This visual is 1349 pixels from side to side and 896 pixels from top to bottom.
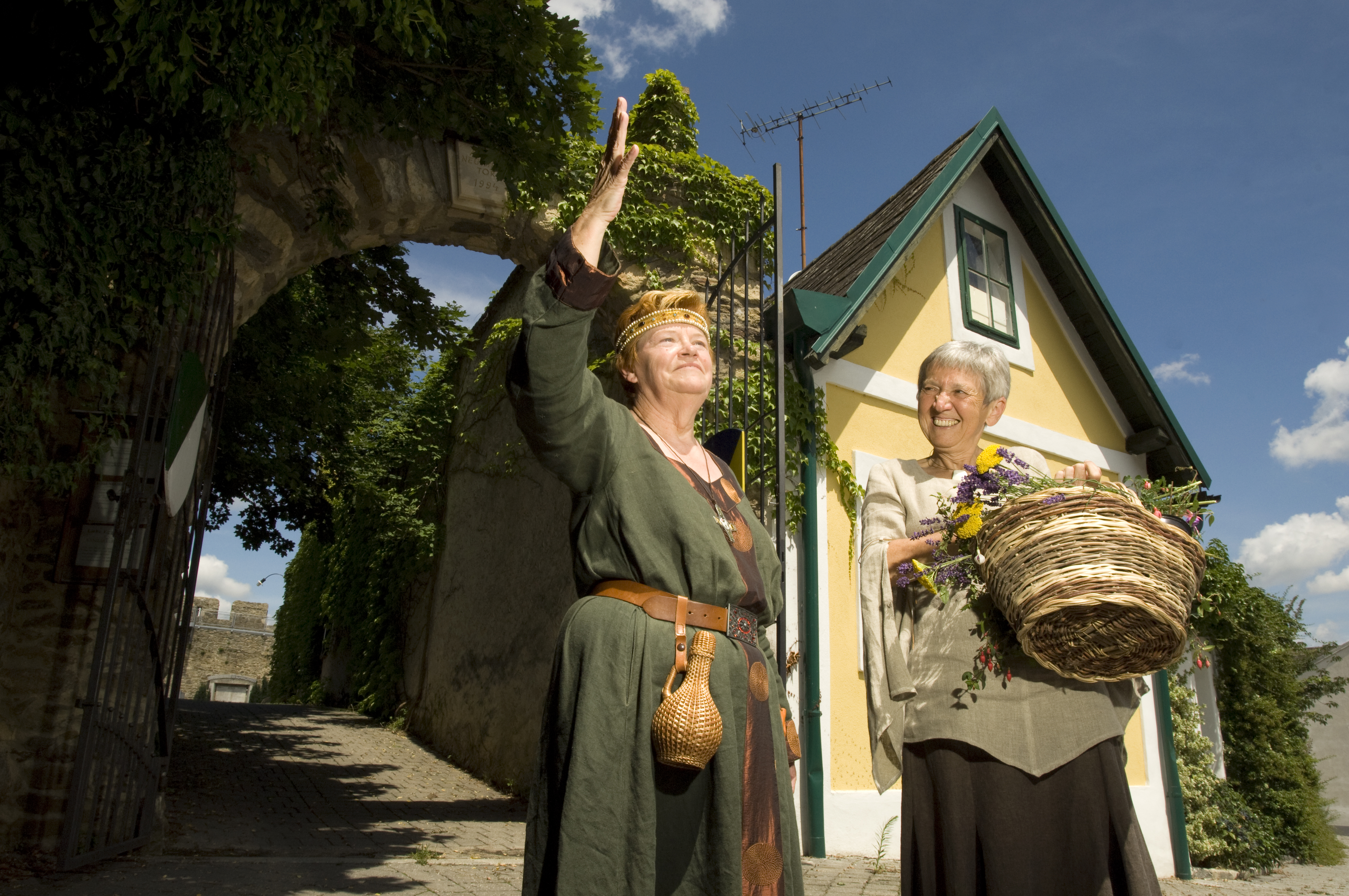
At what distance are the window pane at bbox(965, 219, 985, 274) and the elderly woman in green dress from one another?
22.0ft

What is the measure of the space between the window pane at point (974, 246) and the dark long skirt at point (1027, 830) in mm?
6598

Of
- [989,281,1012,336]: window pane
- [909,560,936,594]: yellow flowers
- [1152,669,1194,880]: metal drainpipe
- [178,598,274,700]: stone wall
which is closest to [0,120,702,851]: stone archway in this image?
[989,281,1012,336]: window pane

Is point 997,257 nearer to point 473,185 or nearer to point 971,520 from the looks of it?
point 473,185

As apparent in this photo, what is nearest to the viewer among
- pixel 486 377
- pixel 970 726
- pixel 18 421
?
pixel 970 726

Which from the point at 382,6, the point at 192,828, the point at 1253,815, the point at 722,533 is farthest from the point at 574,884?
the point at 1253,815

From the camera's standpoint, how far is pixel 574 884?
5.24ft

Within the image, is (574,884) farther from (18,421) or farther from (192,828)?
(192,828)

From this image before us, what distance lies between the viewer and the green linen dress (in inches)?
65.6

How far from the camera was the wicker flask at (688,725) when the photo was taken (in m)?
1.67

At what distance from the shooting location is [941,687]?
205cm

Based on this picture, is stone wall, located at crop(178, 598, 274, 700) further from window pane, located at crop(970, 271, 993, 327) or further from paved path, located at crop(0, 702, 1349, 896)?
window pane, located at crop(970, 271, 993, 327)

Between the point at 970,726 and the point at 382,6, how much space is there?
326 cm

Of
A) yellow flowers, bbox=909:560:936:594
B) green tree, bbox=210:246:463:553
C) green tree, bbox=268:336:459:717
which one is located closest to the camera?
yellow flowers, bbox=909:560:936:594

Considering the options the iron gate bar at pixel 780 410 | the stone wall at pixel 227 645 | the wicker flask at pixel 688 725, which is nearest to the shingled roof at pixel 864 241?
the iron gate bar at pixel 780 410
